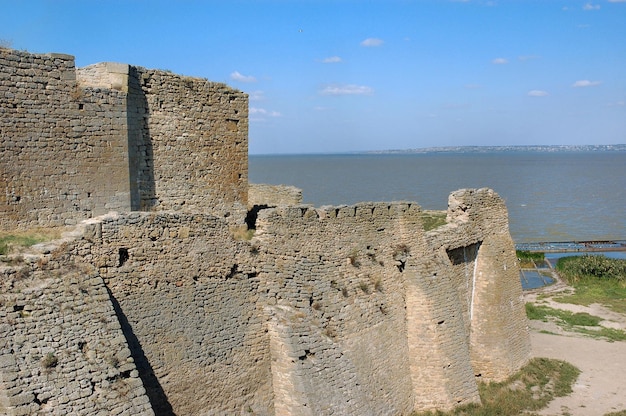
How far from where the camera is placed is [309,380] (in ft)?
39.2

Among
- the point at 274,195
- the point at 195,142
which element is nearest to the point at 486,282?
the point at 274,195

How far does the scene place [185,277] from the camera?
1099 centimetres

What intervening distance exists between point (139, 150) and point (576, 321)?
20.1 metres

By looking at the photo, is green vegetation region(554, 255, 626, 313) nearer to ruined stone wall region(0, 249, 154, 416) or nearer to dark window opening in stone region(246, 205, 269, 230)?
dark window opening in stone region(246, 205, 269, 230)

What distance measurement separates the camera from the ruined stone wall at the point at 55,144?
1048 centimetres

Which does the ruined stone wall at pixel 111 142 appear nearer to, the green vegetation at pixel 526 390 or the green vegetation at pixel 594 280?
the green vegetation at pixel 526 390

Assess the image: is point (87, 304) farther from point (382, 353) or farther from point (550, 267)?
point (550, 267)

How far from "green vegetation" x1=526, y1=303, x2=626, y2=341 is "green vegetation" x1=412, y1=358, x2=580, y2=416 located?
4.67 metres

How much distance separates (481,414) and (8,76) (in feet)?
42.8

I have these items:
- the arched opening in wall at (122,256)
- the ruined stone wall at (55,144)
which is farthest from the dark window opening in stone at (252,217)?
the arched opening in wall at (122,256)

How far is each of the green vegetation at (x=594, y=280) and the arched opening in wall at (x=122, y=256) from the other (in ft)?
79.0

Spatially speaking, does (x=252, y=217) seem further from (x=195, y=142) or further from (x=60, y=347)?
(x=60, y=347)

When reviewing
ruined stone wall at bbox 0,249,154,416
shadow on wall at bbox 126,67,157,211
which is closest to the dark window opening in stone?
shadow on wall at bbox 126,67,157,211

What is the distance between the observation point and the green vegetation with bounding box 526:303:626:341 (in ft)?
76.6
